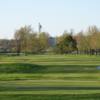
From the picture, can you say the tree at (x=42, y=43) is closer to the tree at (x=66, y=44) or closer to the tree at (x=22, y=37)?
the tree at (x=22, y=37)

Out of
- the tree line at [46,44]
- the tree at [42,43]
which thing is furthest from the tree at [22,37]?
the tree at [42,43]

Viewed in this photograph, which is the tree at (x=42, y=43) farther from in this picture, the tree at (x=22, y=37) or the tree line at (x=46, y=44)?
the tree at (x=22, y=37)

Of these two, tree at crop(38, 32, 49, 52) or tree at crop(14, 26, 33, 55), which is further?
tree at crop(38, 32, 49, 52)

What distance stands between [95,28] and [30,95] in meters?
128

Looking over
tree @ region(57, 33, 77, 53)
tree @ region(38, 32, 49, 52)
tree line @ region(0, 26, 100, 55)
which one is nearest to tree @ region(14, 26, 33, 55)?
tree line @ region(0, 26, 100, 55)

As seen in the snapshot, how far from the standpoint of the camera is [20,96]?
65.4 ft

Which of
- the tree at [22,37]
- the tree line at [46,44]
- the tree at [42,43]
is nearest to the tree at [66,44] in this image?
the tree line at [46,44]

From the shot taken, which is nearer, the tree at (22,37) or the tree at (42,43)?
the tree at (22,37)

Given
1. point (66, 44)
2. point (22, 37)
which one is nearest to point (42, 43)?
point (22, 37)

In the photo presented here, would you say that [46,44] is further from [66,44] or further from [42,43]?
[66,44]


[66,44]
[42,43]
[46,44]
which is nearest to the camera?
[66,44]

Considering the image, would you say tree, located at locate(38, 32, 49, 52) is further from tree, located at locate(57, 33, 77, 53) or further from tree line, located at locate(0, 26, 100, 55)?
tree, located at locate(57, 33, 77, 53)

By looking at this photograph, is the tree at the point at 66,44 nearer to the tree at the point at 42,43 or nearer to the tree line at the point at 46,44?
the tree line at the point at 46,44

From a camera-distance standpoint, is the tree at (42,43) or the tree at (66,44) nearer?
the tree at (66,44)
